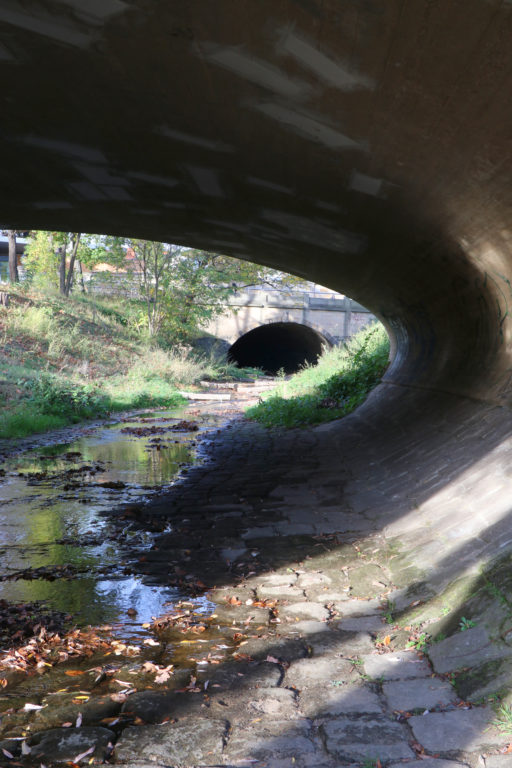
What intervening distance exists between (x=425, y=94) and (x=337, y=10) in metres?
0.79

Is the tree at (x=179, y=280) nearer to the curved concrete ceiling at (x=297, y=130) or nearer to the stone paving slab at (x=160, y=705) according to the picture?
the curved concrete ceiling at (x=297, y=130)

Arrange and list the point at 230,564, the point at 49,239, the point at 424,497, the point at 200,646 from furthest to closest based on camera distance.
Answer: the point at 49,239 < the point at 424,497 < the point at 230,564 < the point at 200,646

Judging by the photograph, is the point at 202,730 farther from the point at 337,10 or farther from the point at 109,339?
the point at 109,339

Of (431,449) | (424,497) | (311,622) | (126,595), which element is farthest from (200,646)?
(431,449)

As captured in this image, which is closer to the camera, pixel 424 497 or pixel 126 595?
pixel 126 595

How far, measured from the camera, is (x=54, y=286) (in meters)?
30.9

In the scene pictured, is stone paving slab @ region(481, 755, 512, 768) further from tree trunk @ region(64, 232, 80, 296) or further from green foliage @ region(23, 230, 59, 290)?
green foliage @ region(23, 230, 59, 290)

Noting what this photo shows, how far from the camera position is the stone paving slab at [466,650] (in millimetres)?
2621

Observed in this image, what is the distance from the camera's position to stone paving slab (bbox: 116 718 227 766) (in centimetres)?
225

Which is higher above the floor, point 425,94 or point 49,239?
point 49,239

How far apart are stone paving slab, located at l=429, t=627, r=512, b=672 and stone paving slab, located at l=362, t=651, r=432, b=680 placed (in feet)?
0.21

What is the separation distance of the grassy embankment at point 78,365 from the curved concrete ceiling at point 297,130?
5.86m

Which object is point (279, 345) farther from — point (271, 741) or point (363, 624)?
point (271, 741)

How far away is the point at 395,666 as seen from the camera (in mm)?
2900
